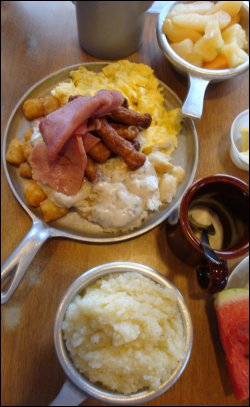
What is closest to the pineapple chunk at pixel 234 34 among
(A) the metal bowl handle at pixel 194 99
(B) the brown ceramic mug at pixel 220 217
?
(A) the metal bowl handle at pixel 194 99

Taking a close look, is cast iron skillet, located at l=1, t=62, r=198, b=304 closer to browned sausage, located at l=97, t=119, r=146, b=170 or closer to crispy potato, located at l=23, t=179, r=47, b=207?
crispy potato, located at l=23, t=179, r=47, b=207

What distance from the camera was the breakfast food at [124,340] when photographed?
551 millimetres

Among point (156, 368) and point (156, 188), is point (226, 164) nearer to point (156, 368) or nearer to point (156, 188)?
point (156, 188)

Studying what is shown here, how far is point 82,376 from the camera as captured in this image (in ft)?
1.87

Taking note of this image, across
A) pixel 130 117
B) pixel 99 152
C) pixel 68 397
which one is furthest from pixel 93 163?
pixel 68 397

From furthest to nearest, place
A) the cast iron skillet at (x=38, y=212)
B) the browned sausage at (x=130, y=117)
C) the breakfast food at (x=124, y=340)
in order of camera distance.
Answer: the browned sausage at (x=130, y=117), the cast iron skillet at (x=38, y=212), the breakfast food at (x=124, y=340)

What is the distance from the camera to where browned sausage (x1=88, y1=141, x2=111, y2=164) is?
2.42 feet

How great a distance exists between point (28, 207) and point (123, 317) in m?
0.34

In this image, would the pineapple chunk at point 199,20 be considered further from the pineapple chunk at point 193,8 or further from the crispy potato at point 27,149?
the crispy potato at point 27,149

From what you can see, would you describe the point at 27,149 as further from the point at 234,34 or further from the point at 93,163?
the point at 234,34

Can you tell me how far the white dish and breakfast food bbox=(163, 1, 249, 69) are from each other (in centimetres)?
47

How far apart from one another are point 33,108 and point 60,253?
1.19 ft

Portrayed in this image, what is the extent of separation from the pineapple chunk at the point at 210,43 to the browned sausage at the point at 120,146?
0.28m

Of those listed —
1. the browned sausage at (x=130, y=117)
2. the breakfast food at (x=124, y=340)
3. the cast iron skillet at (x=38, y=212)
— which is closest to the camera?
the breakfast food at (x=124, y=340)
